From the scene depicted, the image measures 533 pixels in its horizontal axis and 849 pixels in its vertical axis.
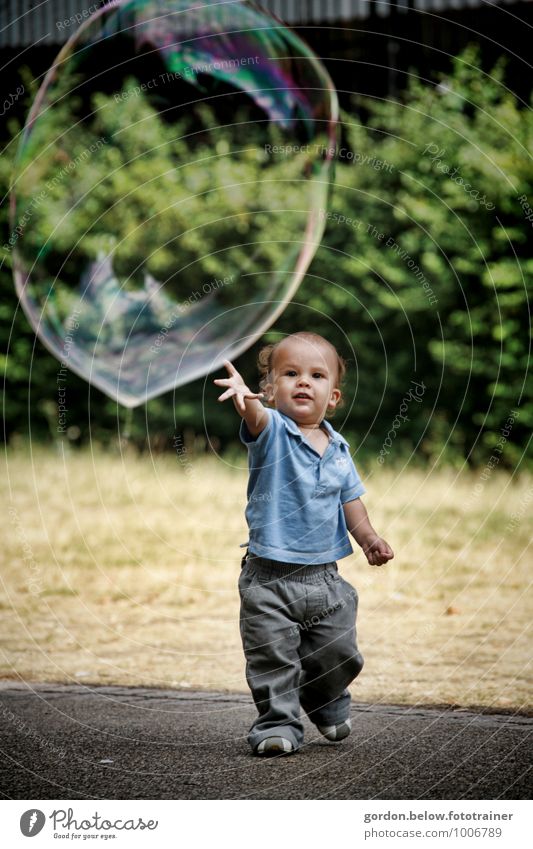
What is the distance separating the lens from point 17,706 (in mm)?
3533

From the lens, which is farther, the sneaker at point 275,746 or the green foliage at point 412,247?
the green foliage at point 412,247

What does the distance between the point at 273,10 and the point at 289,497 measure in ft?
19.3

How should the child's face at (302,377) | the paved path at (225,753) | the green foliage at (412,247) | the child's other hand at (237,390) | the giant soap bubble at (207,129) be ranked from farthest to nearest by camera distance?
the green foliage at (412,247), the giant soap bubble at (207,129), the child's face at (302,377), the child's other hand at (237,390), the paved path at (225,753)

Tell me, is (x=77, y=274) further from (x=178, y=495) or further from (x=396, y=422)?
(x=396, y=422)

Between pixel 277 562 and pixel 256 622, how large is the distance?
0.57 feet

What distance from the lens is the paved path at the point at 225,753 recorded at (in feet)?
8.66

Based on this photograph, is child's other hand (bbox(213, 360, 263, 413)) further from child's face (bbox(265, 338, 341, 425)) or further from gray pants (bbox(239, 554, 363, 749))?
gray pants (bbox(239, 554, 363, 749))

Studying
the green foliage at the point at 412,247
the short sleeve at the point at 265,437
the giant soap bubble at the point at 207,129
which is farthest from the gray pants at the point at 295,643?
the green foliage at the point at 412,247

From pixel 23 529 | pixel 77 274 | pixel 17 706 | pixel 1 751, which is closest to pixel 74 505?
pixel 23 529

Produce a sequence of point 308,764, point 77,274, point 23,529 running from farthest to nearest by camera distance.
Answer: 1. point 77,274
2. point 23,529
3. point 308,764

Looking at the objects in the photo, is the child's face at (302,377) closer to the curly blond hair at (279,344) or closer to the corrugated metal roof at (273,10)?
the curly blond hair at (279,344)

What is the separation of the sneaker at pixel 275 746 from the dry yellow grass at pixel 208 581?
802 millimetres

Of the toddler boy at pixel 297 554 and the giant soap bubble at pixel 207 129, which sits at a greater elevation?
the giant soap bubble at pixel 207 129

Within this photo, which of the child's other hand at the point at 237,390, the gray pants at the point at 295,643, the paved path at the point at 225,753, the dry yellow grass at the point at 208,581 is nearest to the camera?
the paved path at the point at 225,753
